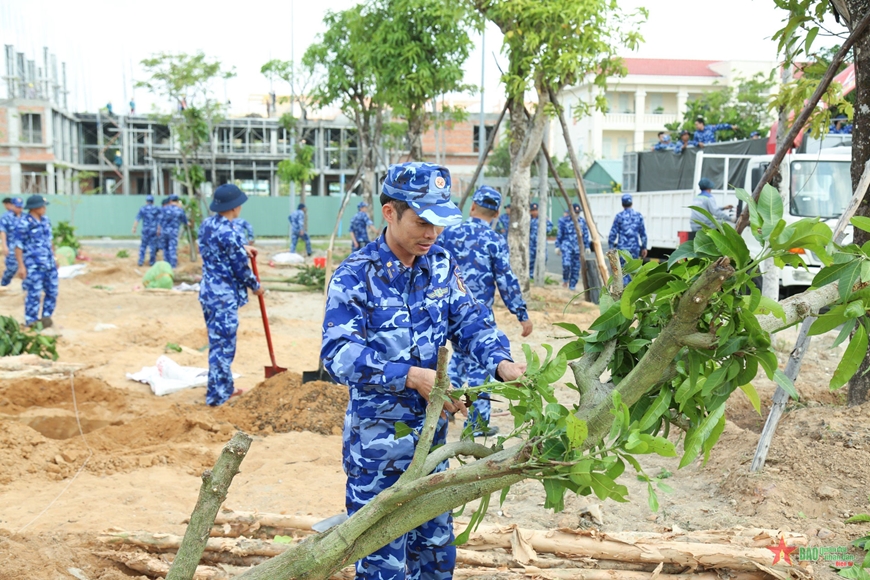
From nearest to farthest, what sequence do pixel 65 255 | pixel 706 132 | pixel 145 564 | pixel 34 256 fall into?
pixel 145 564 < pixel 34 256 < pixel 65 255 < pixel 706 132

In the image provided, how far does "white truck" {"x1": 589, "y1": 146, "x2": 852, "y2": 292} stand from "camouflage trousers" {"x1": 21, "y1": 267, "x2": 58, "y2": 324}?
9.11 metres

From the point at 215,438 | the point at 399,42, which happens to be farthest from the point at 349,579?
the point at 399,42

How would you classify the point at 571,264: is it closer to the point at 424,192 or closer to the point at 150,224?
the point at 150,224

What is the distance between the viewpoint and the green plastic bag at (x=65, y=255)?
730 inches

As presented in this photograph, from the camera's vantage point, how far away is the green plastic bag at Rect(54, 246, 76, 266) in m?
18.5

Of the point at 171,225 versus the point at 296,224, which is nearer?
the point at 171,225

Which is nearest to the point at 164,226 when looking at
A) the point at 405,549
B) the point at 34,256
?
the point at 34,256

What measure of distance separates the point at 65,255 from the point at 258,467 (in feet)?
51.7

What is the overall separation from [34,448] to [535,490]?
3511 millimetres

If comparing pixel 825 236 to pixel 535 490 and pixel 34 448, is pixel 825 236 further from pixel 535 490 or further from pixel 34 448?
pixel 34 448

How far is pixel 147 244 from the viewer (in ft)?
66.6

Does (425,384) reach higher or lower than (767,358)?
lower

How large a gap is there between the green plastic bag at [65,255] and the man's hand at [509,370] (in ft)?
59.5

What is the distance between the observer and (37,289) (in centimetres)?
1077
